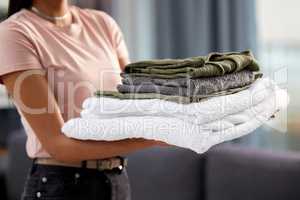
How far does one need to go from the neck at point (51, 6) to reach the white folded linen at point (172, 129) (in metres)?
0.35

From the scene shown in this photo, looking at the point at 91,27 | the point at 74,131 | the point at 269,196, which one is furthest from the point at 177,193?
the point at 74,131

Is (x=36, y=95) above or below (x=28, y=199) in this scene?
above

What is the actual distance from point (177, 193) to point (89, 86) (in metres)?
1.08

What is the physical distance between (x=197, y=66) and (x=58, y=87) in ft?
1.23

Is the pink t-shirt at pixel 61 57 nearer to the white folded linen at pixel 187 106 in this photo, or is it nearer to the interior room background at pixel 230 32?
the white folded linen at pixel 187 106

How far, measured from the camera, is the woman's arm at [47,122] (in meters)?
1.12

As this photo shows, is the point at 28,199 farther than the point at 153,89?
Yes

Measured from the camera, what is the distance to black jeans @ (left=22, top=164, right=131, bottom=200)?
1205mm

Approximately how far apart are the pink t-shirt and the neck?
0.03m

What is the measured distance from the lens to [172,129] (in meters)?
0.97

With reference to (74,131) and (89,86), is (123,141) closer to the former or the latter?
(74,131)

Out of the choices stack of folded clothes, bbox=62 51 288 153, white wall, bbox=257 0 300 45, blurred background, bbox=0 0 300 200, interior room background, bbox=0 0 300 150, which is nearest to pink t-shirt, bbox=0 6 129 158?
stack of folded clothes, bbox=62 51 288 153

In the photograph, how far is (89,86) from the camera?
126 cm

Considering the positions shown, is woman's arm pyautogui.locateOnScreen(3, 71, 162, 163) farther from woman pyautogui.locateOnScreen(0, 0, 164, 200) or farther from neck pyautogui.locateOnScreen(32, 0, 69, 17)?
neck pyautogui.locateOnScreen(32, 0, 69, 17)
